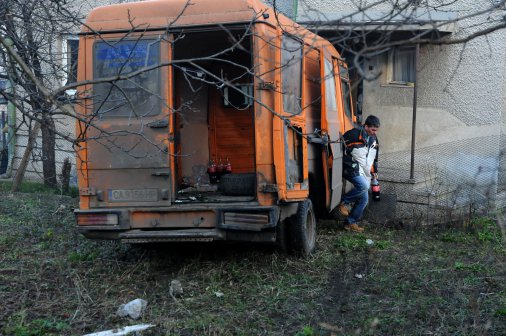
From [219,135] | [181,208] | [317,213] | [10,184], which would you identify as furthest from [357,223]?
[10,184]

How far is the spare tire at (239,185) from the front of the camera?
6941 mm

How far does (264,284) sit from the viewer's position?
6.40 metres

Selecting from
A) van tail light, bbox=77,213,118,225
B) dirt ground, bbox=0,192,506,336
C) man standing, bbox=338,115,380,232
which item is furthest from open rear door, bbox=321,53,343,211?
van tail light, bbox=77,213,118,225

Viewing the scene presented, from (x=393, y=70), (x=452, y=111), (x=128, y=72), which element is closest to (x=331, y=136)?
Answer: (x=128, y=72)

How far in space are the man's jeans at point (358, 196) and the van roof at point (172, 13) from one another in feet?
10.5

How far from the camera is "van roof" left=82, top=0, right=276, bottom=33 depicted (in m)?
6.39

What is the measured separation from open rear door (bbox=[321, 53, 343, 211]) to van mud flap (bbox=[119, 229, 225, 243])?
82.8 inches

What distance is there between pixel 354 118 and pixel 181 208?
4.37 metres

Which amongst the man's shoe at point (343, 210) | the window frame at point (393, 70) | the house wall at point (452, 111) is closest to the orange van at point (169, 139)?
the man's shoe at point (343, 210)

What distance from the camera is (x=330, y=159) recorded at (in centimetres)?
802

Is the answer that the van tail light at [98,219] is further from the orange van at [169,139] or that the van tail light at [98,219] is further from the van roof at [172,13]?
the van roof at [172,13]

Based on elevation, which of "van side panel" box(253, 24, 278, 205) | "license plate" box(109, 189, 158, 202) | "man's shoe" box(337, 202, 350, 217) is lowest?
"man's shoe" box(337, 202, 350, 217)

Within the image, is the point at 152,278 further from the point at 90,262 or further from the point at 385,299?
the point at 385,299

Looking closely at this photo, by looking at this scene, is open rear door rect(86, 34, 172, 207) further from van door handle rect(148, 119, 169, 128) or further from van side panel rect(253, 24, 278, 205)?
van side panel rect(253, 24, 278, 205)
